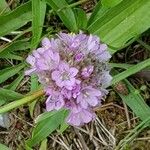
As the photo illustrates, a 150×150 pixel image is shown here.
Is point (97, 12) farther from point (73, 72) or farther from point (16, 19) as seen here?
point (73, 72)

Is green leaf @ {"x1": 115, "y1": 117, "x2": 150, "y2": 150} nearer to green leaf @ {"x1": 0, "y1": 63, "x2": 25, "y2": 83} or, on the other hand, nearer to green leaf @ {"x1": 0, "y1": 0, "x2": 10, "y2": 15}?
green leaf @ {"x1": 0, "y1": 63, "x2": 25, "y2": 83}

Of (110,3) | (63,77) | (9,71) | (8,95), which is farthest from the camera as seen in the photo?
(9,71)

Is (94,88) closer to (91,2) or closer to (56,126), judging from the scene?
(56,126)

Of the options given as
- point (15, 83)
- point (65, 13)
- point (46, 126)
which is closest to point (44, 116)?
point (46, 126)

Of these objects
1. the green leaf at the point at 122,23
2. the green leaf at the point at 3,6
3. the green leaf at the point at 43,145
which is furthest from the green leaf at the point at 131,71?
the green leaf at the point at 3,6

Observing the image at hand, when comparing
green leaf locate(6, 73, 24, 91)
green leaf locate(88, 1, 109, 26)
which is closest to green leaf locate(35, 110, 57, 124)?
green leaf locate(6, 73, 24, 91)

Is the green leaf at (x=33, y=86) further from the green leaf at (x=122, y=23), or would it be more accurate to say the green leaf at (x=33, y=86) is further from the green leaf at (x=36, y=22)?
the green leaf at (x=122, y=23)

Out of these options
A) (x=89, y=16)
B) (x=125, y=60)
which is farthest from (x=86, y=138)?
(x=89, y=16)
